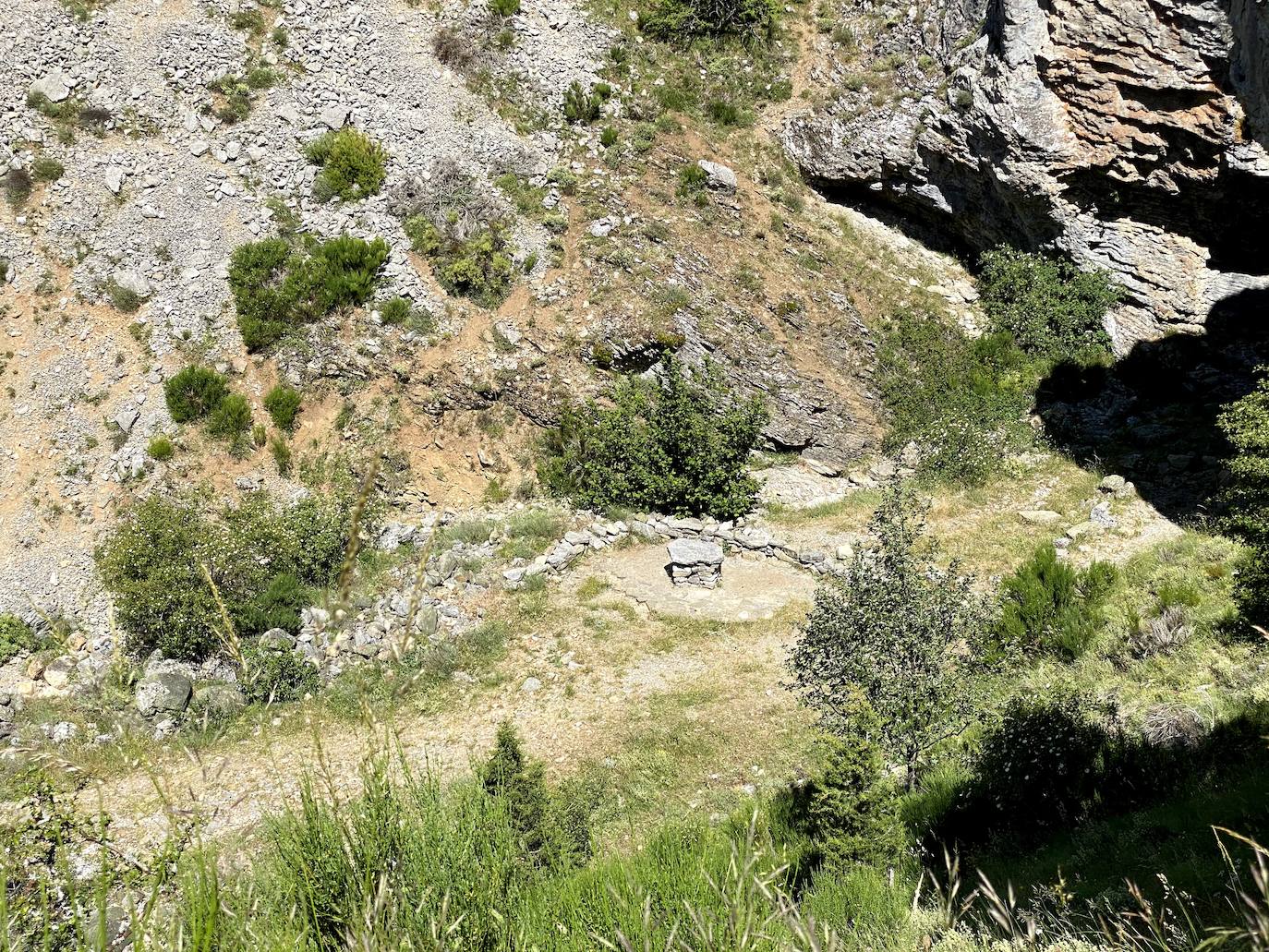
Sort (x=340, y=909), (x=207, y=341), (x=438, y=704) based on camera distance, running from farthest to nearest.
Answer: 1. (x=207, y=341)
2. (x=438, y=704)
3. (x=340, y=909)

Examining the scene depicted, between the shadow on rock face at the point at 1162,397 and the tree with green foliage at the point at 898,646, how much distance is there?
408 inches

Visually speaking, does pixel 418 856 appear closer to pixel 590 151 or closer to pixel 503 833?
pixel 503 833

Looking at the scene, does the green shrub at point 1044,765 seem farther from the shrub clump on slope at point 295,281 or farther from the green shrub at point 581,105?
the green shrub at point 581,105

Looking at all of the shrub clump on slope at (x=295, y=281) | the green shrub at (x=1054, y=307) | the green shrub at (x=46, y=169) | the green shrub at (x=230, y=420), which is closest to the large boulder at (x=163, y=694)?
the green shrub at (x=230, y=420)

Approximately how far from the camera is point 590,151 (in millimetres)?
21875

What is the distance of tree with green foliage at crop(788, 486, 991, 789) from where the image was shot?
875cm

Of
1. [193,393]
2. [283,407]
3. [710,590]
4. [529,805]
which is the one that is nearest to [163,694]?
[283,407]

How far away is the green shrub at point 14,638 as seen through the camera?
14633 millimetres

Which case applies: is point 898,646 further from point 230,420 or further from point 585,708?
point 230,420

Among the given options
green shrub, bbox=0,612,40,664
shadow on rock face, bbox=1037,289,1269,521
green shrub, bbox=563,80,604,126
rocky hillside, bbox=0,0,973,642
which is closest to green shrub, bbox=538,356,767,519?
rocky hillside, bbox=0,0,973,642

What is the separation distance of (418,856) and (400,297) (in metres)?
18.0

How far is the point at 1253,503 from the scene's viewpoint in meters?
11.3

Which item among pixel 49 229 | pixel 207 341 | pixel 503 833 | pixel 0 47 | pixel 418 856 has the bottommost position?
pixel 207 341

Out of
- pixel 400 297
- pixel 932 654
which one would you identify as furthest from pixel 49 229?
pixel 932 654
